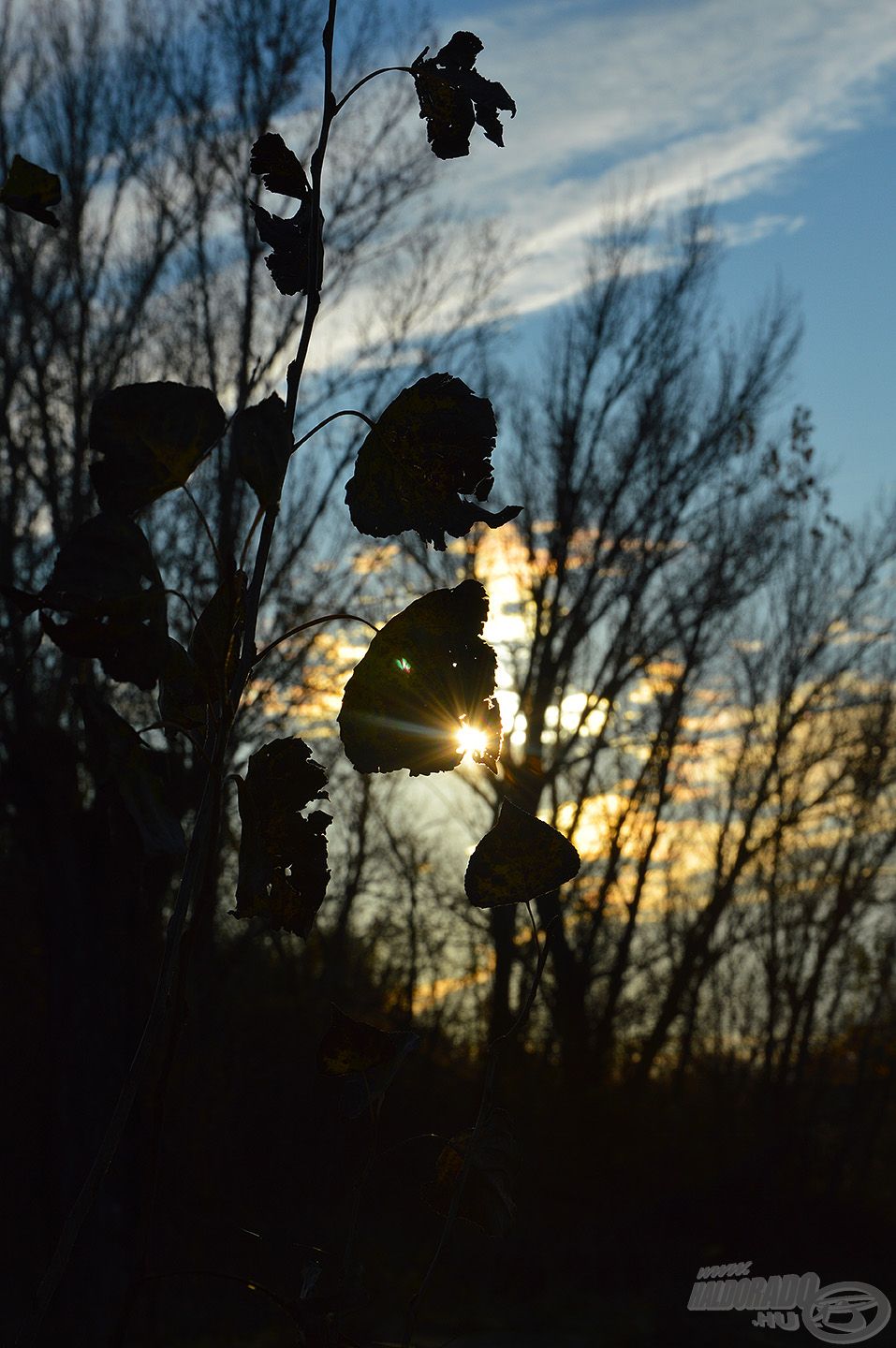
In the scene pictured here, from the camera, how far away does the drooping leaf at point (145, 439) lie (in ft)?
3.05

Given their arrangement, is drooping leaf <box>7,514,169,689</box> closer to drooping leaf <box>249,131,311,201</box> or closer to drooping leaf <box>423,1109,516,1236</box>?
drooping leaf <box>249,131,311,201</box>

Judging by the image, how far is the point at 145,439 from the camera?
93 cm

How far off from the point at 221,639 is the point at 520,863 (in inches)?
11.7

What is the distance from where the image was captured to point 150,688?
88cm

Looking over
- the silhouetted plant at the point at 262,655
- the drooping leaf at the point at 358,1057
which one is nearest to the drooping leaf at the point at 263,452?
the silhouetted plant at the point at 262,655

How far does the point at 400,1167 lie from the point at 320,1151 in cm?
128

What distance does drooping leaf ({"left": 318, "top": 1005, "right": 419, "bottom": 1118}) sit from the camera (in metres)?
1.02

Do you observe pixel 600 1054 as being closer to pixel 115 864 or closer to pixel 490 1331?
pixel 490 1331

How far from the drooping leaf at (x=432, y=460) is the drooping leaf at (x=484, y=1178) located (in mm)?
519

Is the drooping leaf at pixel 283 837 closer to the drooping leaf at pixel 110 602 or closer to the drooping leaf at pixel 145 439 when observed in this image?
the drooping leaf at pixel 110 602

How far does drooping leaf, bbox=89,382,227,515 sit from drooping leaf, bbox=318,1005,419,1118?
46 cm

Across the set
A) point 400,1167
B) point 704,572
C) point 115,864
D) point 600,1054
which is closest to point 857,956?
point 600,1054

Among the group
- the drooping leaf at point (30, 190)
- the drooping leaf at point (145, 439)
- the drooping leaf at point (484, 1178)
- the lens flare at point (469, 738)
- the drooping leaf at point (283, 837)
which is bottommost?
the drooping leaf at point (484, 1178)

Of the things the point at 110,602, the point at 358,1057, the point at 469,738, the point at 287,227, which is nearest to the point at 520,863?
the point at 469,738
